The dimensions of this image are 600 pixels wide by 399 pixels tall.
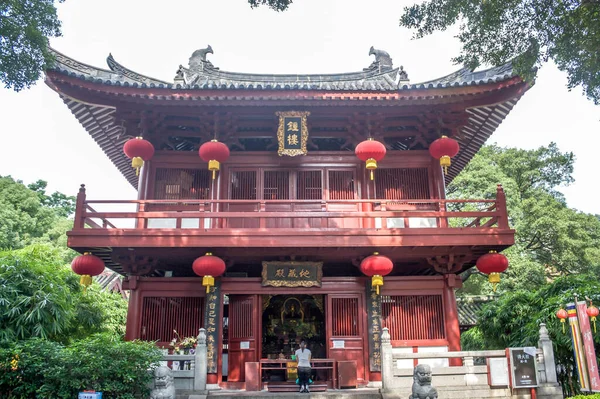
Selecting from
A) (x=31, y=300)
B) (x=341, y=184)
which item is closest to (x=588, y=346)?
(x=341, y=184)

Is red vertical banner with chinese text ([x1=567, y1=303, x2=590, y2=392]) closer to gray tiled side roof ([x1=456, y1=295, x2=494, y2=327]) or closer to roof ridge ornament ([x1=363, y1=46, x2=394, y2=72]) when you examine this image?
roof ridge ornament ([x1=363, y1=46, x2=394, y2=72])

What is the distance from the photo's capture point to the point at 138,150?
1082 centimetres

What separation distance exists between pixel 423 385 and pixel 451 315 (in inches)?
135

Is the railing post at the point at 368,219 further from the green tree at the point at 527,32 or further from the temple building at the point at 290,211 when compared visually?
the green tree at the point at 527,32

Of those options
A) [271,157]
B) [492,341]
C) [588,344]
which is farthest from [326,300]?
[492,341]

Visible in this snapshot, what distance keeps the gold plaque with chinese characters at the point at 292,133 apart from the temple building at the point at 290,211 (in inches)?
0.9

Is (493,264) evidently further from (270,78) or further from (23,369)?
(270,78)

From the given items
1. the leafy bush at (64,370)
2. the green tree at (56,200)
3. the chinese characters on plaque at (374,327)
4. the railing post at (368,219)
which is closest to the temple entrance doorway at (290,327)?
the chinese characters on plaque at (374,327)

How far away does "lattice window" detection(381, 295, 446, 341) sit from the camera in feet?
36.4

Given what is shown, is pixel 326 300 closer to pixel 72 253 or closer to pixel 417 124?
pixel 417 124

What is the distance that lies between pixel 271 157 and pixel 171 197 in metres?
2.49

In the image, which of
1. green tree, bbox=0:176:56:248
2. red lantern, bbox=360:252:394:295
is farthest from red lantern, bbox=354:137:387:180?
green tree, bbox=0:176:56:248

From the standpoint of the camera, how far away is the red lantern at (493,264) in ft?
34.9

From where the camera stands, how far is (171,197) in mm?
11750
